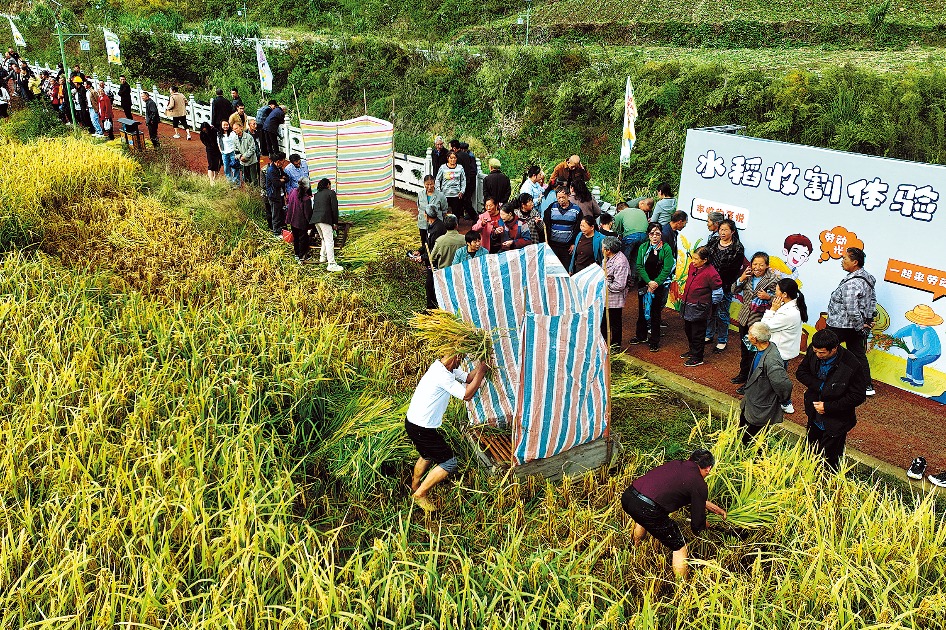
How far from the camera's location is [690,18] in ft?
81.6

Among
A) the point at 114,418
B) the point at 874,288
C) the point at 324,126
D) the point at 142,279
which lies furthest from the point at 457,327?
the point at 324,126

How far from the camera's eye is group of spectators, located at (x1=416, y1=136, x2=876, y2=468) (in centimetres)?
525

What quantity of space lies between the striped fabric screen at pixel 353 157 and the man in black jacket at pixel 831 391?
7154 mm

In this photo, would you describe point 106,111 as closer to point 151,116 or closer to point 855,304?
point 151,116

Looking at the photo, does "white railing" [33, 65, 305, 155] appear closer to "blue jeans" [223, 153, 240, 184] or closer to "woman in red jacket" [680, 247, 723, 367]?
"blue jeans" [223, 153, 240, 184]

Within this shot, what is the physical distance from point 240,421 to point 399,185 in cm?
911

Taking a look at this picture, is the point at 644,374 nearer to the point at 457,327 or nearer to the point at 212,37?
the point at 457,327

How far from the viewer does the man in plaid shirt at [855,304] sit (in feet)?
20.9

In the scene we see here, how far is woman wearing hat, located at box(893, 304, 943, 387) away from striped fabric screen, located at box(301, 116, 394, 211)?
23.3 feet

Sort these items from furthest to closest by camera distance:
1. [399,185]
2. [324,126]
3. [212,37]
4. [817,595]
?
[212,37]
[399,185]
[324,126]
[817,595]

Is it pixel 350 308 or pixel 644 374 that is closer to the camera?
pixel 644 374

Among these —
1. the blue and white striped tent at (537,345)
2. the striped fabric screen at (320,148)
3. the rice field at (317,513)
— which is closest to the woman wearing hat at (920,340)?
the rice field at (317,513)

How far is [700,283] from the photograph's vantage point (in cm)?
707

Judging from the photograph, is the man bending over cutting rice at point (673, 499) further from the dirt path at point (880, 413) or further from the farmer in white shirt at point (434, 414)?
the dirt path at point (880, 413)
